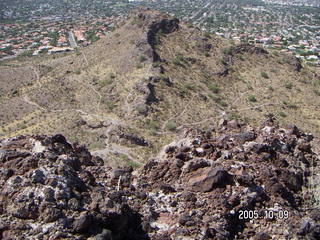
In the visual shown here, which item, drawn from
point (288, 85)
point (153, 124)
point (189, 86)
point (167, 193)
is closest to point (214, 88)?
point (189, 86)

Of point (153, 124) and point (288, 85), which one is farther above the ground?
point (153, 124)

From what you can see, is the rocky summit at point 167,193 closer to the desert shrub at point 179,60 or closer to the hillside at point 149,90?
the hillside at point 149,90

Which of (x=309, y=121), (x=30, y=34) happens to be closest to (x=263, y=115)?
(x=309, y=121)

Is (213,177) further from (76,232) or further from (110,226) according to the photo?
(76,232)

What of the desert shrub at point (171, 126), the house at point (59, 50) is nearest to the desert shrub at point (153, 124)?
the desert shrub at point (171, 126)

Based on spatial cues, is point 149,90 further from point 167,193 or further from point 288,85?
point 167,193

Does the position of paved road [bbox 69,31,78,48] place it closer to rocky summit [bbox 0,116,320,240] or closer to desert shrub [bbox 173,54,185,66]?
desert shrub [bbox 173,54,185,66]
